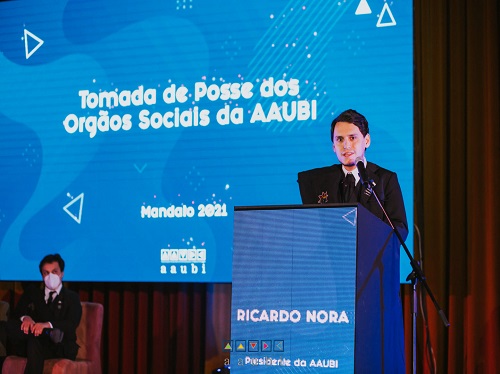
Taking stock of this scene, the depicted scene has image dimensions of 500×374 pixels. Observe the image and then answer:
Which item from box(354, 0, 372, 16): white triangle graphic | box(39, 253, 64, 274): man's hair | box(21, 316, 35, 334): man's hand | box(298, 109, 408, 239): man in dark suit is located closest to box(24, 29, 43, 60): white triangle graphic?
box(39, 253, 64, 274): man's hair

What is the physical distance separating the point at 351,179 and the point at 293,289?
1.98 metres

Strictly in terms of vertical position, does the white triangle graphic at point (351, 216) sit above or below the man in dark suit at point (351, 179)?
below

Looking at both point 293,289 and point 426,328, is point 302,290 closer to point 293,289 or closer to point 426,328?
point 293,289

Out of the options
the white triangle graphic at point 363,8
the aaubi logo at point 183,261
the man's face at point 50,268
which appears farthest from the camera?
the man's face at point 50,268

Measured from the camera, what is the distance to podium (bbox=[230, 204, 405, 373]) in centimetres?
196

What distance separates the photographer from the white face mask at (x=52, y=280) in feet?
16.5

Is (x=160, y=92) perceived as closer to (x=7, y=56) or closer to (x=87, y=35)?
(x=87, y=35)

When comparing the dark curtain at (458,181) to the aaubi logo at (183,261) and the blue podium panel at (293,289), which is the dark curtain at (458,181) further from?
the blue podium panel at (293,289)

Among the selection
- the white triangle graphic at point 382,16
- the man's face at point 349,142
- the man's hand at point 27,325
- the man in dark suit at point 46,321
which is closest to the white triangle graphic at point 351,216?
the man's face at point 349,142

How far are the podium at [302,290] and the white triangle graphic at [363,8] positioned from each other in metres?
2.82

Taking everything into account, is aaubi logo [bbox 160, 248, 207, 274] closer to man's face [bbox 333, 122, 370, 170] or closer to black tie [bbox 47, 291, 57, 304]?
black tie [bbox 47, 291, 57, 304]

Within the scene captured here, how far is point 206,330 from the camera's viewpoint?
520 cm

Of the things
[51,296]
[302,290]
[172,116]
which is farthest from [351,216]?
[51,296]

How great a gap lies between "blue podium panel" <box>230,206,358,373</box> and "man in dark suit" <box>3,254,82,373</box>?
3.12 m
